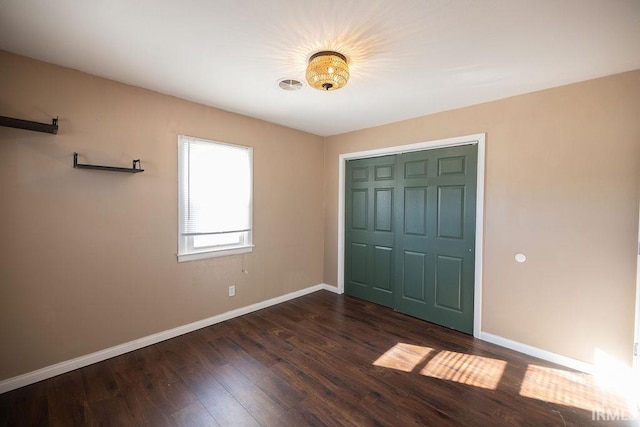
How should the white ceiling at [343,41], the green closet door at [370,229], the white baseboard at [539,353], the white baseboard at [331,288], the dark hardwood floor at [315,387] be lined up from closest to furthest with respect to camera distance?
the white ceiling at [343,41]
the dark hardwood floor at [315,387]
the white baseboard at [539,353]
the green closet door at [370,229]
the white baseboard at [331,288]

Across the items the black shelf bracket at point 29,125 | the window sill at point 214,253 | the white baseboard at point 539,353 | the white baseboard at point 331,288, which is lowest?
the white baseboard at point 539,353

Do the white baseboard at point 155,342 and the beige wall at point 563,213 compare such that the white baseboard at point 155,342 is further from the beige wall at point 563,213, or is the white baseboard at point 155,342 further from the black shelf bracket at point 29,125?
the black shelf bracket at point 29,125

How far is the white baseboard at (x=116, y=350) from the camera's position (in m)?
2.03

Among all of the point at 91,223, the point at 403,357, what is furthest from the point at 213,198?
the point at 403,357

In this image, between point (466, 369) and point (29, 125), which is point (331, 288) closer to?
point (466, 369)

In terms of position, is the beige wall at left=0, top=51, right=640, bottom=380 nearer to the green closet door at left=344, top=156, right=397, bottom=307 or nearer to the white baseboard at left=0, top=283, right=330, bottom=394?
the white baseboard at left=0, top=283, right=330, bottom=394

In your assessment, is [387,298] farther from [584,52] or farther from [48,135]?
[48,135]

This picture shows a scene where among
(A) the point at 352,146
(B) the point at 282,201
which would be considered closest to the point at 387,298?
(B) the point at 282,201

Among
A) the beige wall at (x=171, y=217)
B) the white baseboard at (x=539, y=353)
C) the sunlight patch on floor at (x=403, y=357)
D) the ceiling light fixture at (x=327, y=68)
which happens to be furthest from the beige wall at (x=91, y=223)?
the white baseboard at (x=539, y=353)

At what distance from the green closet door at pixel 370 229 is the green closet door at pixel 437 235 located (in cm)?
15

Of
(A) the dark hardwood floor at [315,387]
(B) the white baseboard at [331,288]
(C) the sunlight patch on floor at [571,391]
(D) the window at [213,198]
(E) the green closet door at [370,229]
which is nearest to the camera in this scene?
(A) the dark hardwood floor at [315,387]

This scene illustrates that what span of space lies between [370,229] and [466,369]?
1.97 metres

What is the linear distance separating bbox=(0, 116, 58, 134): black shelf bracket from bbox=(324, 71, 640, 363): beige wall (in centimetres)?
362

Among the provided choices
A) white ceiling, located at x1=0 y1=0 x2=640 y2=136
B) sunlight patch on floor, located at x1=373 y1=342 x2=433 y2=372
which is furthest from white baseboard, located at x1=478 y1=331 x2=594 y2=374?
white ceiling, located at x1=0 y1=0 x2=640 y2=136
